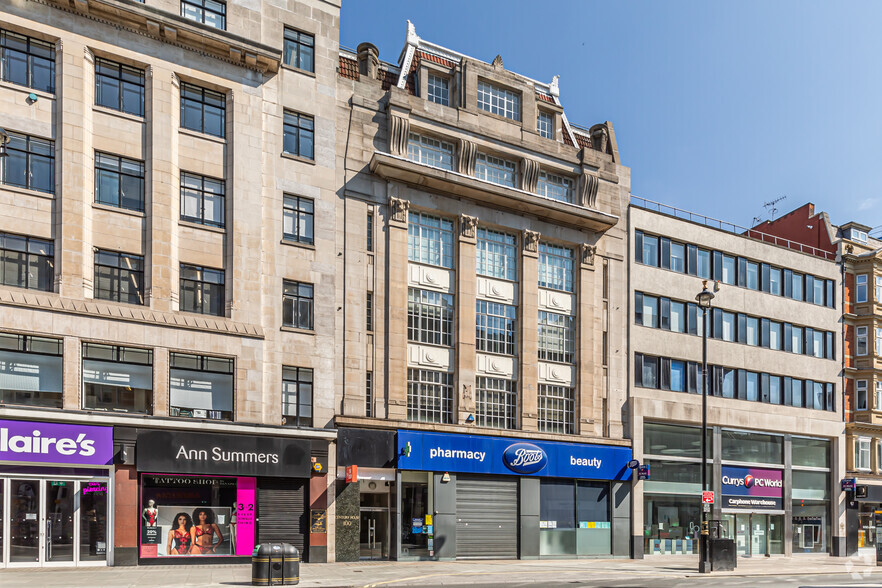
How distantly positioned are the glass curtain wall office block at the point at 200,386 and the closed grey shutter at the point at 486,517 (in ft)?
33.8

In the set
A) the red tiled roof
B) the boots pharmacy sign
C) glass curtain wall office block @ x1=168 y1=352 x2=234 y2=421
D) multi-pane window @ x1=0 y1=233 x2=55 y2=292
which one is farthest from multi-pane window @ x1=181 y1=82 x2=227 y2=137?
the boots pharmacy sign

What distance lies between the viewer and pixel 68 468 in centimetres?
2558

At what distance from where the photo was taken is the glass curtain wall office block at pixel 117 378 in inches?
1049

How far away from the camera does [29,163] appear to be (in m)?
26.6

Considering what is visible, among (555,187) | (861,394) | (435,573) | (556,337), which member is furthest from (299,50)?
(861,394)

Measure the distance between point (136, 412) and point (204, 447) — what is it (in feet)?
8.22

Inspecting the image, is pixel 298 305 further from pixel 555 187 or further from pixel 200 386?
pixel 555 187

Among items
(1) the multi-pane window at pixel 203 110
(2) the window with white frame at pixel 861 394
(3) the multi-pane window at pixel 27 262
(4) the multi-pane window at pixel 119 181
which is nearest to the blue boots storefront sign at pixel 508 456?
(4) the multi-pane window at pixel 119 181

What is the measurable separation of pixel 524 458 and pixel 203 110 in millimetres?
19029

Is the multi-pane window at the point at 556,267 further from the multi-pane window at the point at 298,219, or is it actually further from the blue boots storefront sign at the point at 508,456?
the multi-pane window at the point at 298,219

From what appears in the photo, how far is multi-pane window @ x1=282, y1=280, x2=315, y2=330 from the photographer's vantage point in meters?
31.0

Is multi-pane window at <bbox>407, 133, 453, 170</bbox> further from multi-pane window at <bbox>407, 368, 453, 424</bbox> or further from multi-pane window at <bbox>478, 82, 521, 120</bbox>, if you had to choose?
multi-pane window at <bbox>407, 368, 453, 424</bbox>

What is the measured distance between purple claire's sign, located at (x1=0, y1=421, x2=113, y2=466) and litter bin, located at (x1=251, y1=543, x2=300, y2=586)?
7736mm

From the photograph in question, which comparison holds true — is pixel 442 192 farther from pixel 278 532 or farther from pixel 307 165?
pixel 278 532
